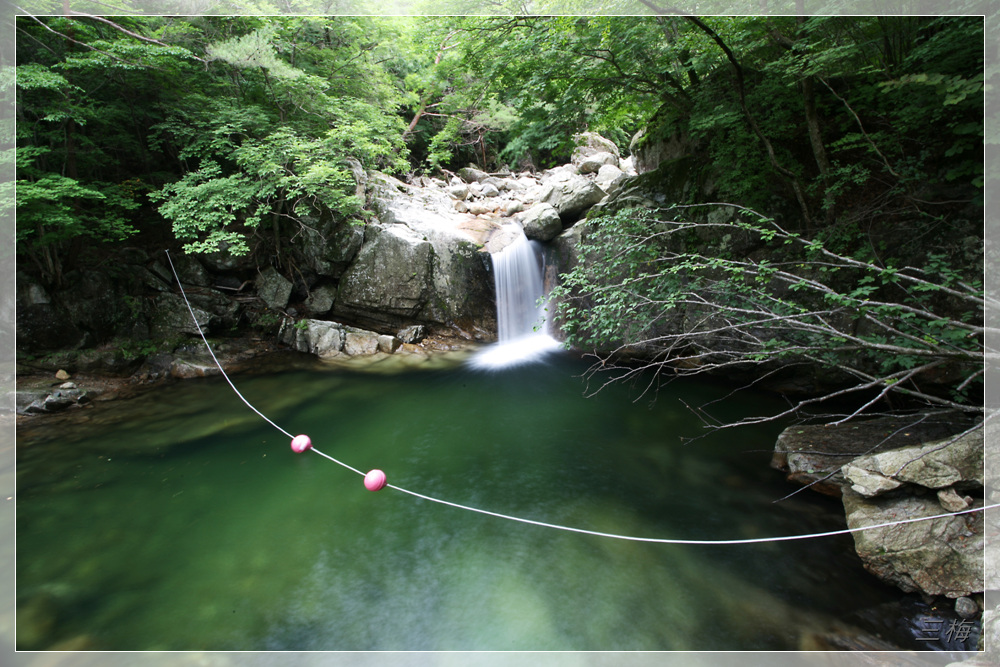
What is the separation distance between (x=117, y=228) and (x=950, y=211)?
12704 millimetres

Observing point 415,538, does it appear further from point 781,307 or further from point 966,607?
point 781,307

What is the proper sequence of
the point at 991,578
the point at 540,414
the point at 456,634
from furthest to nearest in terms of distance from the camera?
the point at 540,414
the point at 456,634
the point at 991,578

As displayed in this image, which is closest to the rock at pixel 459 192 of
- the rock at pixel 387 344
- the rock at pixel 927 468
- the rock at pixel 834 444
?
the rock at pixel 387 344

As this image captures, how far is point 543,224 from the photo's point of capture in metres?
10.5

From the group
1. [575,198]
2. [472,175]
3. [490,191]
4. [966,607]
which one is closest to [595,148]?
[472,175]

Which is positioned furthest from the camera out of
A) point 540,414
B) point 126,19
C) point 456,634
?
point 126,19

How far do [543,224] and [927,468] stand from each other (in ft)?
26.9

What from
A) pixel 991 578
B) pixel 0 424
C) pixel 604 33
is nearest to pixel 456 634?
pixel 991 578

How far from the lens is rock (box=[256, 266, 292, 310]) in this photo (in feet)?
34.5

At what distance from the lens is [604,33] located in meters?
6.02

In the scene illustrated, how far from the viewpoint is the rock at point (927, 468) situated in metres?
3.40

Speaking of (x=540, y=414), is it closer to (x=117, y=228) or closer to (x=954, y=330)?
(x=954, y=330)

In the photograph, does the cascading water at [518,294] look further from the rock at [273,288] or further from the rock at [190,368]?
the rock at [190,368]

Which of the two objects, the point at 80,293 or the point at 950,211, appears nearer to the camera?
the point at 950,211
